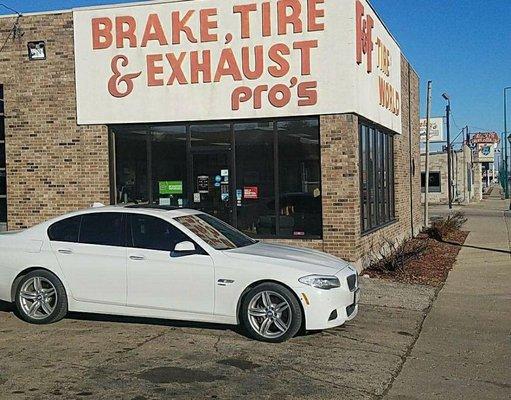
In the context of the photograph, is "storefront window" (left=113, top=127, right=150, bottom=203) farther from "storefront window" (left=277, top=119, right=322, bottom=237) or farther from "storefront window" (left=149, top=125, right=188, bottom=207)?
"storefront window" (left=277, top=119, right=322, bottom=237)

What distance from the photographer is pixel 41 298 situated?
8648 mm

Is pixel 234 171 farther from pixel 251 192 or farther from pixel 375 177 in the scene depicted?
pixel 375 177

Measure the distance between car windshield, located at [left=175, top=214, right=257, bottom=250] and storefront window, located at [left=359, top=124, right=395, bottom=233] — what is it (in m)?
4.98

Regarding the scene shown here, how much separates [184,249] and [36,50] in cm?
784

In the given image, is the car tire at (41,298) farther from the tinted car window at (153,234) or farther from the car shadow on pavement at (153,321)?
the tinted car window at (153,234)

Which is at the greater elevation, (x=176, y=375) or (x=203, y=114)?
(x=203, y=114)

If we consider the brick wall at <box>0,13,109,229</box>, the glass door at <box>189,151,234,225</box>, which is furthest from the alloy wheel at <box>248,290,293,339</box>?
the brick wall at <box>0,13,109,229</box>

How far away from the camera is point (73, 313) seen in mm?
9305

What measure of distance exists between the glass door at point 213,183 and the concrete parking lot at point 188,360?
4.81m

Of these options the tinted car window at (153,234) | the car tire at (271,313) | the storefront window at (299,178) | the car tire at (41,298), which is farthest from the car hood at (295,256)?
the storefront window at (299,178)

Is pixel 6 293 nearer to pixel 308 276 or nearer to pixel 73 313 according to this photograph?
pixel 73 313

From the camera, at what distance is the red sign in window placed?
43.3ft

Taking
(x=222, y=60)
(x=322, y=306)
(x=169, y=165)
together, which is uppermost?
(x=222, y=60)

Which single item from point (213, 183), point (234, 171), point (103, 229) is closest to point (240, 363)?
point (103, 229)
